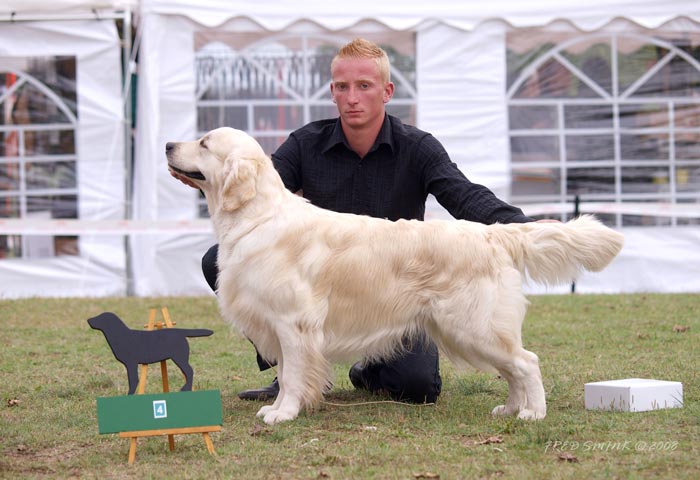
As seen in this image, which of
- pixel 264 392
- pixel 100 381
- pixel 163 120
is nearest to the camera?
pixel 264 392

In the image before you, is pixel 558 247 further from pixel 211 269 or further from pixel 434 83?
pixel 434 83

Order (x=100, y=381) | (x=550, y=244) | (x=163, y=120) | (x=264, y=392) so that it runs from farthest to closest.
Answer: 1. (x=163, y=120)
2. (x=100, y=381)
3. (x=264, y=392)
4. (x=550, y=244)

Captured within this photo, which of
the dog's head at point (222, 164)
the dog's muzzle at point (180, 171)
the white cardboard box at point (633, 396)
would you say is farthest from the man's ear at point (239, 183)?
the white cardboard box at point (633, 396)

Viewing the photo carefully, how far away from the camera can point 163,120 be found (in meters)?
10.0

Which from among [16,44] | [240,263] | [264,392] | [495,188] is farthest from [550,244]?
[16,44]

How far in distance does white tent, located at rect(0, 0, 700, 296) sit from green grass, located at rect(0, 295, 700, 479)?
137 inches

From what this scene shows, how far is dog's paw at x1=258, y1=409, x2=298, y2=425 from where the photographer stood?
13.5ft

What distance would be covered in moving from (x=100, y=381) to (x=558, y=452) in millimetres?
2756

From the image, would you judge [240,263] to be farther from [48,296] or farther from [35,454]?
[48,296]

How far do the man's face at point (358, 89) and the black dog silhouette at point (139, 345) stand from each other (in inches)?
67.6

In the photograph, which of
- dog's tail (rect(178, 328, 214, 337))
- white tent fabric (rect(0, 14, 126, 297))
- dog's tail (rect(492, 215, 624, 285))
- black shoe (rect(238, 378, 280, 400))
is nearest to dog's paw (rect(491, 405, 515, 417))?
dog's tail (rect(492, 215, 624, 285))

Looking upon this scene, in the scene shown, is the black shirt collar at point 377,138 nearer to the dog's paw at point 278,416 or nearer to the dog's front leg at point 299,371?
the dog's front leg at point 299,371

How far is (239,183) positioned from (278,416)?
3.45ft

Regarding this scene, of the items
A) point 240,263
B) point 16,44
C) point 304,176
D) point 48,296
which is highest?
point 16,44
